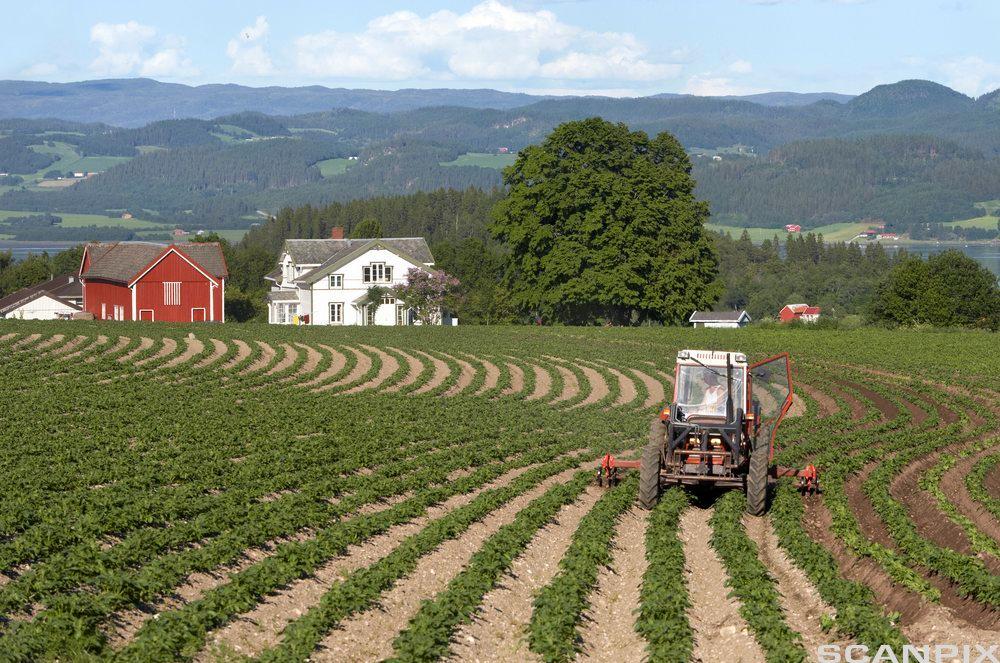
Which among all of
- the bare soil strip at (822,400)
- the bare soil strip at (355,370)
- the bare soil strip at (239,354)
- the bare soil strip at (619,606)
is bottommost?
the bare soil strip at (822,400)

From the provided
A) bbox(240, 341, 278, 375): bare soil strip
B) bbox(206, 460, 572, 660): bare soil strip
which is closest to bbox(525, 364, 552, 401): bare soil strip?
bbox(240, 341, 278, 375): bare soil strip

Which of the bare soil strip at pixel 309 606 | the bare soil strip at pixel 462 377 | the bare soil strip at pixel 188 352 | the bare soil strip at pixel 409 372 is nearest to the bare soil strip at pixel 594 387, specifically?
the bare soil strip at pixel 462 377

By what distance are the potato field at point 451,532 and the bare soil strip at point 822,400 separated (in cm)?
29

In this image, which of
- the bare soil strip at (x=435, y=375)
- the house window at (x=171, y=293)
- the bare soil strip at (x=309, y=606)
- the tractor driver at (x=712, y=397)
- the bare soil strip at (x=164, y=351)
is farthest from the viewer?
the house window at (x=171, y=293)

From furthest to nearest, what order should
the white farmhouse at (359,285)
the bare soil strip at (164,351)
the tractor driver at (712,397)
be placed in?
the white farmhouse at (359,285) < the bare soil strip at (164,351) < the tractor driver at (712,397)

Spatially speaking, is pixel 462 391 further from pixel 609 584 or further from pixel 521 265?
pixel 521 265

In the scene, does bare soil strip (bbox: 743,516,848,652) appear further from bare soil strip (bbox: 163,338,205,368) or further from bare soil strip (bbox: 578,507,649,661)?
bare soil strip (bbox: 163,338,205,368)

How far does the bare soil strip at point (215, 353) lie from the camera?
49.1 m

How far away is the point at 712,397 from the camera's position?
2386 centimetres

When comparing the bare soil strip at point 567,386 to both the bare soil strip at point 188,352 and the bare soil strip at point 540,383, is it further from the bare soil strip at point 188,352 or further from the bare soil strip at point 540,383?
the bare soil strip at point 188,352

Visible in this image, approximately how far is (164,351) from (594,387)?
1891cm

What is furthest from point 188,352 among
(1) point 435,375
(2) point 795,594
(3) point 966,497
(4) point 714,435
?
(2) point 795,594

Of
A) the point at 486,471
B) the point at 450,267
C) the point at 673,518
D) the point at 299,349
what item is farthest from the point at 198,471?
the point at 450,267

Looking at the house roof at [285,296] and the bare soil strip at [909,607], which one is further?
the house roof at [285,296]
